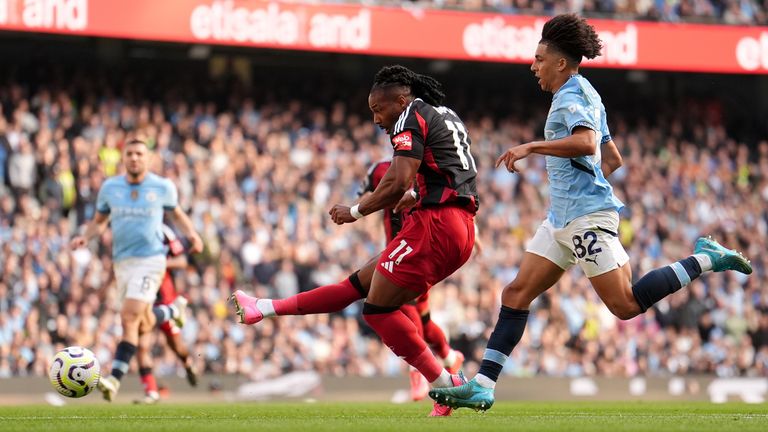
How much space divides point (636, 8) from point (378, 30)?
228 inches

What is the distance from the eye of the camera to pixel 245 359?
57.2 feet

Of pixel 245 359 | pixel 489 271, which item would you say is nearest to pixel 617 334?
pixel 489 271

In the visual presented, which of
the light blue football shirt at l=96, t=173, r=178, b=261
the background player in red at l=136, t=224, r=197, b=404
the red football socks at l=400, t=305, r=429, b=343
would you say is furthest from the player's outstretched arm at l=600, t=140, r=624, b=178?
the background player in red at l=136, t=224, r=197, b=404

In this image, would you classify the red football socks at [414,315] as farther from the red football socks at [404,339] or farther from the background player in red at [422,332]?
the red football socks at [404,339]

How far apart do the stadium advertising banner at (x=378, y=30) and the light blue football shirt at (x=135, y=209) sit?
9108mm

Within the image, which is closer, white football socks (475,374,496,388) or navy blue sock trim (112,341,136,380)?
white football socks (475,374,496,388)

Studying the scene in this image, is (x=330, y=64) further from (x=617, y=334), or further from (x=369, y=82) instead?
(x=617, y=334)

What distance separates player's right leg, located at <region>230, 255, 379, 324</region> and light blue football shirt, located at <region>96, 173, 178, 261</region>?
3.73m

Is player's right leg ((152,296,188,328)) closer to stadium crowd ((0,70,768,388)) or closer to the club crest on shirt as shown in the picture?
stadium crowd ((0,70,768,388))

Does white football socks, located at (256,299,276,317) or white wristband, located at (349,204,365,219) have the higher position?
white wristband, located at (349,204,365,219)

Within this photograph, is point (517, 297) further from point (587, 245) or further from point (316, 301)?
point (316, 301)

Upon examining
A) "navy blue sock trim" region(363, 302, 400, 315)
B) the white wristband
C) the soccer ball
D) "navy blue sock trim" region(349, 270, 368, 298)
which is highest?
the white wristband

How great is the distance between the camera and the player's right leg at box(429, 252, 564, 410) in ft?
25.8

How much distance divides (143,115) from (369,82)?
20.6ft
